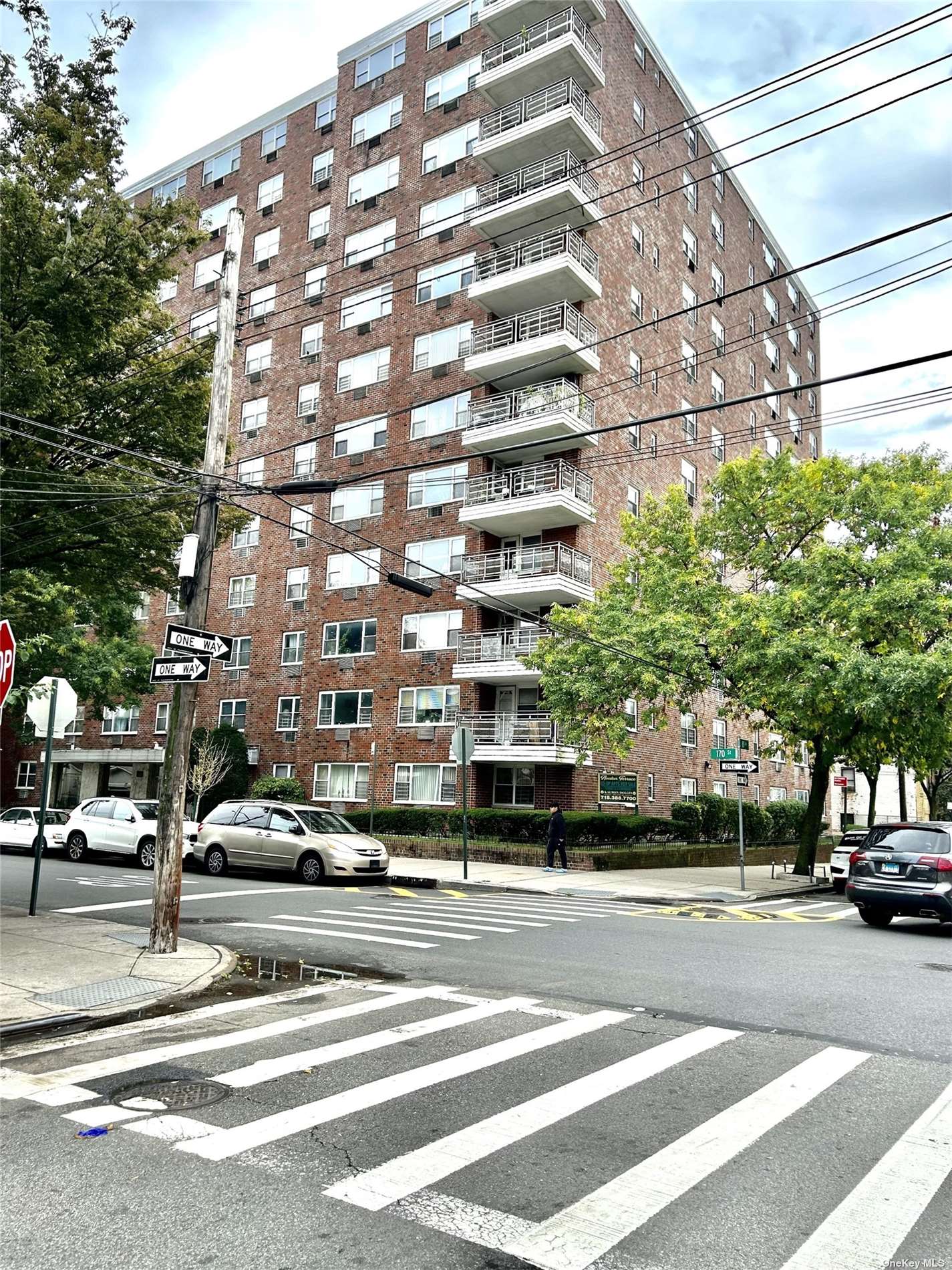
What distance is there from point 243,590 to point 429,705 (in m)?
11.3

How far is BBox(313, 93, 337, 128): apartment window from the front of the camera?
131 ft

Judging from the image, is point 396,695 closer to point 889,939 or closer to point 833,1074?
point 889,939

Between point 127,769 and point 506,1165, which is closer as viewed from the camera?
point 506,1165

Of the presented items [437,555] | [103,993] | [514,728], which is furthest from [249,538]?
[103,993]

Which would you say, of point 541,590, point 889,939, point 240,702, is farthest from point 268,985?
point 240,702

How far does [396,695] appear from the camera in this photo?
33156mm

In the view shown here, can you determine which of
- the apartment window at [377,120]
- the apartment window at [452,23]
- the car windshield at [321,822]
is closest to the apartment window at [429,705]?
the car windshield at [321,822]

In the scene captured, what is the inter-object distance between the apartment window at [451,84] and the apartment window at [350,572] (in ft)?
55.5

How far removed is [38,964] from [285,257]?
3572 centimetres

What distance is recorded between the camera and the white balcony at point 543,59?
3080 cm

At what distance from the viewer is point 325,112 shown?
40.4 m

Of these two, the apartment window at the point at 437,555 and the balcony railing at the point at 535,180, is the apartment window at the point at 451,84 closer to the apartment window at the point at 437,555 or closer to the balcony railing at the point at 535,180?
the balcony railing at the point at 535,180

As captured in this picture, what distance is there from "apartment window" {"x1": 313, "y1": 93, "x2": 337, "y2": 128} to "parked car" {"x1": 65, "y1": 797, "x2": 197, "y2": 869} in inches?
1193

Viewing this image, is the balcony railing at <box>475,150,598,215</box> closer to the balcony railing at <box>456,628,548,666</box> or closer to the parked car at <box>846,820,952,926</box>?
the balcony railing at <box>456,628,548,666</box>
